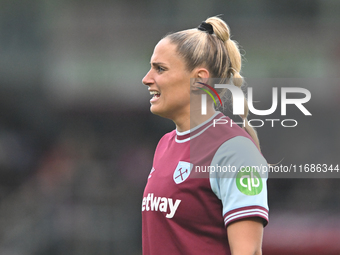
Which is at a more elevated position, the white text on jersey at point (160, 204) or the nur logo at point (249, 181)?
the nur logo at point (249, 181)

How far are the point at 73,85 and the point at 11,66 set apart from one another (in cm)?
87

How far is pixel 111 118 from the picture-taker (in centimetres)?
527

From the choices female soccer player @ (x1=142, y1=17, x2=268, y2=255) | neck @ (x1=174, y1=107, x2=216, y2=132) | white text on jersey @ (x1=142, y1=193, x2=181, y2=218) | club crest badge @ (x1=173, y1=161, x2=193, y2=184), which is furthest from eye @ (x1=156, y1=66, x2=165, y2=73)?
white text on jersey @ (x1=142, y1=193, x2=181, y2=218)

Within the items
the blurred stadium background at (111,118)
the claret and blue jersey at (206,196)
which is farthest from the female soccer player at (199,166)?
Result: the blurred stadium background at (111,118)

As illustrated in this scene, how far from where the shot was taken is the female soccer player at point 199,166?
130 cm

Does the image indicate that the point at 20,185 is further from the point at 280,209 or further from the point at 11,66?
the point at 280,209

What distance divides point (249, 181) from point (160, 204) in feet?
1.05

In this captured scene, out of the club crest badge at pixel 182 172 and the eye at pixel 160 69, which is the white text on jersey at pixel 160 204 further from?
the eye at pixel 160 69

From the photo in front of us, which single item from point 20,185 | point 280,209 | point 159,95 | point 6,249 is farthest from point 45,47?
point 159,95

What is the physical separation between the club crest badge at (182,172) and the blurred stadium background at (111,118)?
3193mm

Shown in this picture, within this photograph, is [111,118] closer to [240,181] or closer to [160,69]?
[160,69]

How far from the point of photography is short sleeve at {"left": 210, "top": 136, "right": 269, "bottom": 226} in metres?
1.28

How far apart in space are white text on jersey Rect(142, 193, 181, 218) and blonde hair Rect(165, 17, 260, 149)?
386 mm

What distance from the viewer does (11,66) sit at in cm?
555
